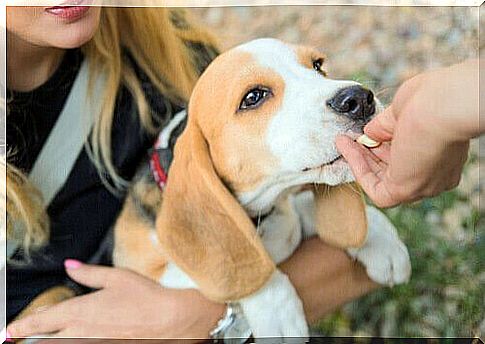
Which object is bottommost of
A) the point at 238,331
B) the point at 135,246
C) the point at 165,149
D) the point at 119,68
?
the point at 238,331

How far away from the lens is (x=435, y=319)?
1.50 meters

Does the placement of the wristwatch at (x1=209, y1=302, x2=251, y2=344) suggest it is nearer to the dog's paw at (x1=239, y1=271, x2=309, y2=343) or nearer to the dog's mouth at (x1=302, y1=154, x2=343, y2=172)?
the dog's paw at (x1=239, y1=271, x2=309, y2=343)

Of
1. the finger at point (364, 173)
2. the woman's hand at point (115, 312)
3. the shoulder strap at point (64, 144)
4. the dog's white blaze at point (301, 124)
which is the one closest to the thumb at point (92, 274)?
the woman's hand at point (115, 312)

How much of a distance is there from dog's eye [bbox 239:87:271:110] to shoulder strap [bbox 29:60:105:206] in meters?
0.29

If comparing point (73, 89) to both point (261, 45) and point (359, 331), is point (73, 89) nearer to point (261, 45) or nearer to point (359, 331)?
point (261, 45)

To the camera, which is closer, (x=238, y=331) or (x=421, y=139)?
(x=421, y=139)

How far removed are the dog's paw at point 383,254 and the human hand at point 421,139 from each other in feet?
0.36

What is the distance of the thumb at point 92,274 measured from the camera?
1540mm

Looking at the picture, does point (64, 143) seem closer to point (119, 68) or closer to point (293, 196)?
point (119, 68)

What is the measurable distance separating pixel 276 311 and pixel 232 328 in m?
0.09

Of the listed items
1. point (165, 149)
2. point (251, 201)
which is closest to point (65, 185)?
point (165, 149)

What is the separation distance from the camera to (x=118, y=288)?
1.54 meters

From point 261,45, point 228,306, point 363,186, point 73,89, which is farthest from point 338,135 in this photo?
point 73,89

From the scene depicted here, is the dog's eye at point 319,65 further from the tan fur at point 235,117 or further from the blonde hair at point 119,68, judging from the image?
the blonde hair at point 119,68
